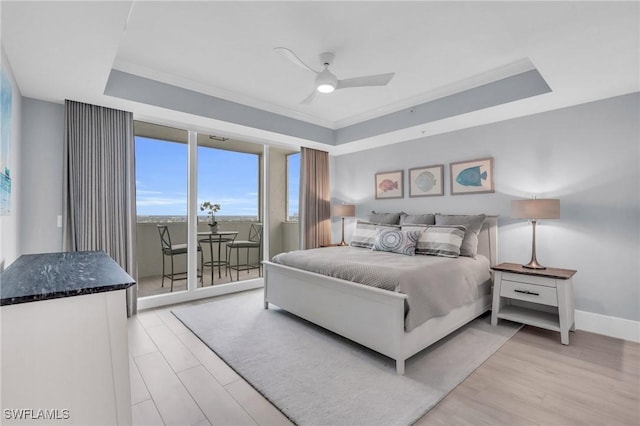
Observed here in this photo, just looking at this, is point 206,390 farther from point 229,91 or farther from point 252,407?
point 229,91

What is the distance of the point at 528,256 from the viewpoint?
3.41 meters

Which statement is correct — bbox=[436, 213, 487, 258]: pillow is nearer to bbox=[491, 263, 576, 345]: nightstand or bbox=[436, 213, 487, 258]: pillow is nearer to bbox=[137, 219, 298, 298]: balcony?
bbox=[491, 263, 576, 345]: nightstand

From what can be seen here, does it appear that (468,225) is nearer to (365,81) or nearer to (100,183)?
(365,81)

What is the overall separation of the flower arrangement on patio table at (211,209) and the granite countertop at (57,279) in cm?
266

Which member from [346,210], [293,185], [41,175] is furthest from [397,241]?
[41,175]

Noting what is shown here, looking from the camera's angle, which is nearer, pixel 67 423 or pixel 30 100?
pixel 67 423

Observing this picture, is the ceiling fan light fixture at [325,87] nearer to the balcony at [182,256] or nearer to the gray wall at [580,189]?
the gray wall at [580,189]

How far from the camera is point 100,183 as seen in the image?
3.24 meters

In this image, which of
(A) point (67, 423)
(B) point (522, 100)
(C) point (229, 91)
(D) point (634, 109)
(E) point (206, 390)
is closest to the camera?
(A) point (67, 423)

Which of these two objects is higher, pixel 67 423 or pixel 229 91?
pixel 229 91

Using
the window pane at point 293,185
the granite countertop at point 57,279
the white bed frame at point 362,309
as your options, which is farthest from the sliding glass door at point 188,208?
the granite countertop at point 57,279

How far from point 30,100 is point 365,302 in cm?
376

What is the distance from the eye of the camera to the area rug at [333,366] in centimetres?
181

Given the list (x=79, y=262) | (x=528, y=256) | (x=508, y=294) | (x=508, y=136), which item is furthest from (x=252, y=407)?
(x=508, y=136)
